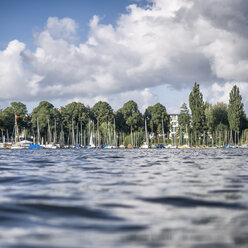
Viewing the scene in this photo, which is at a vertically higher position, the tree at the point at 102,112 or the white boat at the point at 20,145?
the tree at the point at 102,112

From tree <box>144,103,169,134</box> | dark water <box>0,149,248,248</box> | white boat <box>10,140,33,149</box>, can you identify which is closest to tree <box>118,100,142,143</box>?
tree <box>144,103,169,134</box>

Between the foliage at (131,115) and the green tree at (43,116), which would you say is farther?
the foliage at (131,115)

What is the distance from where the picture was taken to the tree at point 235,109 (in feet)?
371

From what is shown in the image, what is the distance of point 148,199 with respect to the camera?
6578 millimetres

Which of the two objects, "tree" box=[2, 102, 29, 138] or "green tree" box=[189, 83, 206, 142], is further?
"tree" box=[2, 102, 29, 138]

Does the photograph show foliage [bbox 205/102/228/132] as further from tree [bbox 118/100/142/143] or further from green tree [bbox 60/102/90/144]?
green tree [bbox 60/102/90/144]

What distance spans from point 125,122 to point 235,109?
41.6m

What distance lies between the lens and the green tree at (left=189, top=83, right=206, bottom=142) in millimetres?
106750

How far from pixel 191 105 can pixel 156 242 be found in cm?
10648

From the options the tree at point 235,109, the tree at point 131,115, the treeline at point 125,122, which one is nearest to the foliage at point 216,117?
the treeline at point 125,122

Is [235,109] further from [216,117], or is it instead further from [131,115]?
[131,115]

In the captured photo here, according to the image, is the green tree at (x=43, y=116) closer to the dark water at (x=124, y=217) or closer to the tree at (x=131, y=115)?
the tree at (x=131, y=115)

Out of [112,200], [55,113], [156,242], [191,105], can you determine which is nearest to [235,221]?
[156,242]

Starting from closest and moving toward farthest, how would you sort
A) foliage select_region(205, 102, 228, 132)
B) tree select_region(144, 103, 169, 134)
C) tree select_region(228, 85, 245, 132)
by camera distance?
tree select_region(228, 85, 245, 132) < foliage select_region(205, 102, 228, 132) < tree select_region(144, 103, 169, 134)
